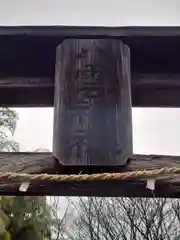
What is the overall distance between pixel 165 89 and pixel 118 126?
0.25 meters

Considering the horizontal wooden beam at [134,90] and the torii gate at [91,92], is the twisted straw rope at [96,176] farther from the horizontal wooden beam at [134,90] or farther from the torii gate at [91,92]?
the horizontal wooden beam at [134,90]

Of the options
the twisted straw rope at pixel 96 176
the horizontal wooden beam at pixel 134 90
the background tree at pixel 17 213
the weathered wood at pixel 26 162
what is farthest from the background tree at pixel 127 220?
the twisted straw rope at pixel 96 176

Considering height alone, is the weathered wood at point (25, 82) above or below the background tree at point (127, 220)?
above

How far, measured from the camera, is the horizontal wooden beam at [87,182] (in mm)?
717

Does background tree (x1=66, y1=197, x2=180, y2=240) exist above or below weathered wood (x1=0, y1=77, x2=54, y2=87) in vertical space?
below

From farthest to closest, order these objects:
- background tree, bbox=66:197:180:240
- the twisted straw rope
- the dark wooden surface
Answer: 1. background tree, bbox=66:197:180:240
2. the dark wooden surface
3. the twisted straw rope

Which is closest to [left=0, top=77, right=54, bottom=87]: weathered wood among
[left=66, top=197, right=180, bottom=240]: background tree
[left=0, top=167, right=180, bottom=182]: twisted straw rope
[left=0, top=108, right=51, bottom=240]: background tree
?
[left=0, top=167, right=180, bottom=182]: twisted straw rope

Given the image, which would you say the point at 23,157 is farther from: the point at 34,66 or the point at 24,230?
the point at 24,230

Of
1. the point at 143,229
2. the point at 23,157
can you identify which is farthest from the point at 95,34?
the point at 143,229

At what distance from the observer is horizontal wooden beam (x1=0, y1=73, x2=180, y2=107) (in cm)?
93

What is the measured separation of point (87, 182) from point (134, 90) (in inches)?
12.8

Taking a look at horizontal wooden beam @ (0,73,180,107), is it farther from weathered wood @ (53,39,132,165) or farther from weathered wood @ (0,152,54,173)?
weathered wood @ (0,152,54,173)

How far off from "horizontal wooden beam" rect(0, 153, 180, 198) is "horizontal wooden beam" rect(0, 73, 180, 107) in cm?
24

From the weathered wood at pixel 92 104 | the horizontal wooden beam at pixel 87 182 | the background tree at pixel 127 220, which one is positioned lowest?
the background tree at pixel 127 220
